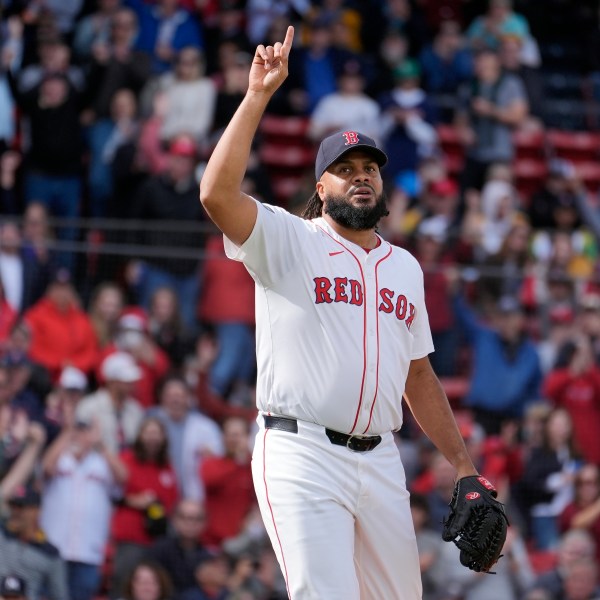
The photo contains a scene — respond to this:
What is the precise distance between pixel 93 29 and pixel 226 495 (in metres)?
5.38

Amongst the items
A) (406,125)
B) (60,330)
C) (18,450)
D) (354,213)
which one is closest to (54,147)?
(60,330)

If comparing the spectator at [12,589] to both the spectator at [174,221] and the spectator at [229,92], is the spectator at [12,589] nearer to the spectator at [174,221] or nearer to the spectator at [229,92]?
the spectator at [174,221]

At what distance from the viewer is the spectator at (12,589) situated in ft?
26.7

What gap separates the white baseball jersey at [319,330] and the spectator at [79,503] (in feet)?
13.2

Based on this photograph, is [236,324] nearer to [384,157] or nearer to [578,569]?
[578,569]

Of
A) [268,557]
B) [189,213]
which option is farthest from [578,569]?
[189,213]

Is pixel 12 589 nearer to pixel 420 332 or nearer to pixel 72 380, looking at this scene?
pixel 72 380

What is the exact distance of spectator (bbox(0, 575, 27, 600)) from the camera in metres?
8.14

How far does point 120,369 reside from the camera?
9648mm

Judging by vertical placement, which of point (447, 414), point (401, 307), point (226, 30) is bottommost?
point (447, 414)

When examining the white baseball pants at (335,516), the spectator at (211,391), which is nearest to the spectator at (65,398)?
the spectator at (211,391)

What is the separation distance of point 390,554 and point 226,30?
9.11 m

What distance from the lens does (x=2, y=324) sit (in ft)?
31.5

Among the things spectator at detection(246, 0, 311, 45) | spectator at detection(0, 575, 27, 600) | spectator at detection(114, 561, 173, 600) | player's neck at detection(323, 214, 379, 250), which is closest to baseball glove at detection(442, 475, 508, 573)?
player's neck at detection(323, 214, 379, 250)
